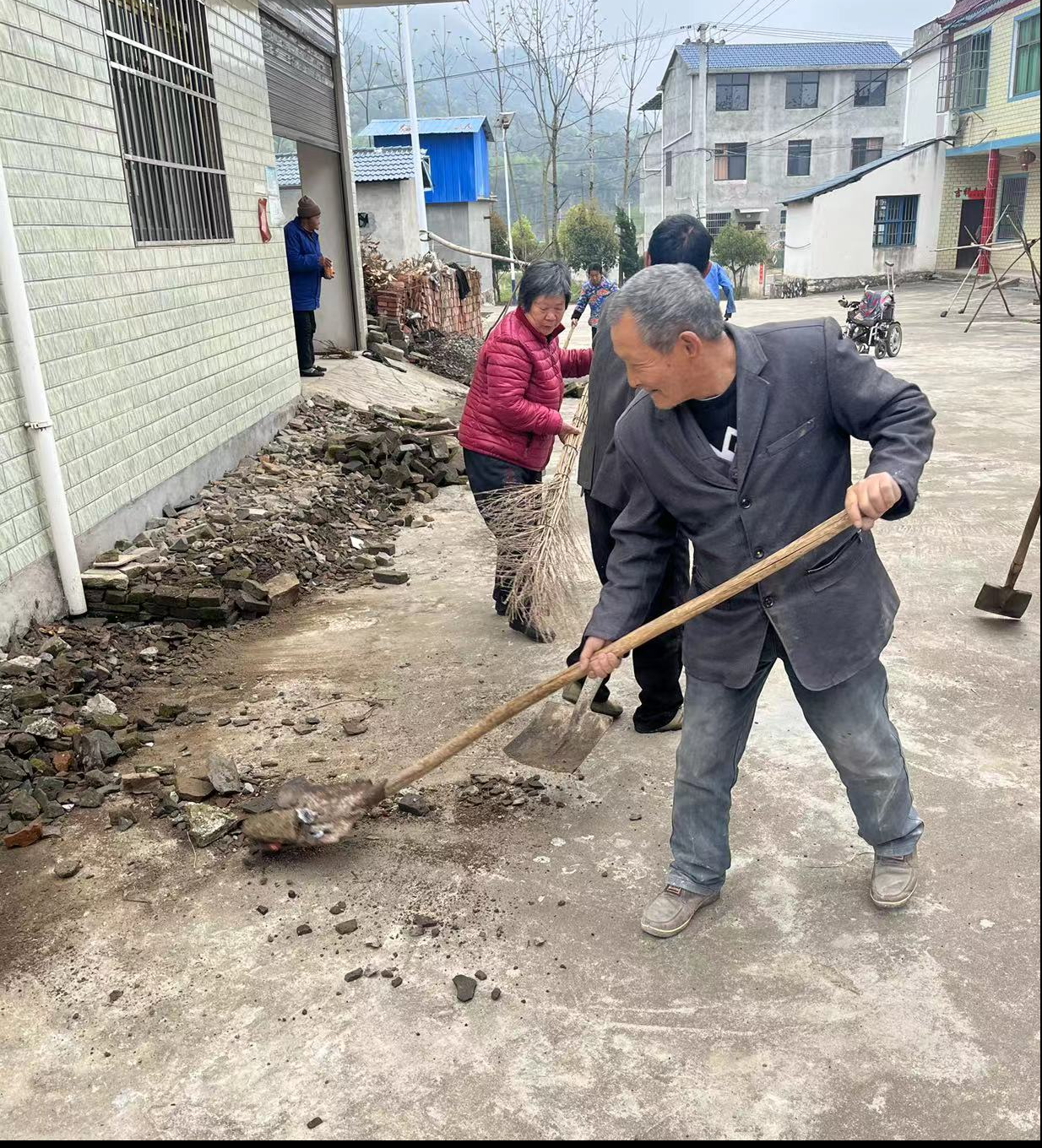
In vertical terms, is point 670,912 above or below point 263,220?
below

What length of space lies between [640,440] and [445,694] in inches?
84.7

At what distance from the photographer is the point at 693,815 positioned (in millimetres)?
2730

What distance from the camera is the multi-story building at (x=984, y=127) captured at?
23.2 m

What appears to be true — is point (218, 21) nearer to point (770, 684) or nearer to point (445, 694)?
point (445, 694)

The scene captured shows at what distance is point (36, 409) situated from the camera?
15.1ft

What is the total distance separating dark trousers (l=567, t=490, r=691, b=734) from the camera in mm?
3709

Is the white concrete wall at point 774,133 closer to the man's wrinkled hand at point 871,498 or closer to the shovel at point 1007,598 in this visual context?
the shovel at point 1007,598

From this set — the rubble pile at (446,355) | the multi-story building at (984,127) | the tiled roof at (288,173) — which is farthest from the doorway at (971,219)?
the rubble pile at (446,355)

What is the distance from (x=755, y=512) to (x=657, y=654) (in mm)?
1458

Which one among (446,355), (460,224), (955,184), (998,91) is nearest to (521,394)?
(446,355)

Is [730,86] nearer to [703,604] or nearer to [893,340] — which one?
[893,340]

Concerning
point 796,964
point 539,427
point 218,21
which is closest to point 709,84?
point 218,21

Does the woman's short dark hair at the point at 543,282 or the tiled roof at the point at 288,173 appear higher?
the tiled roof at the point at 288,173

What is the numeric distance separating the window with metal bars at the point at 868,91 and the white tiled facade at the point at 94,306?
36.2 metres
